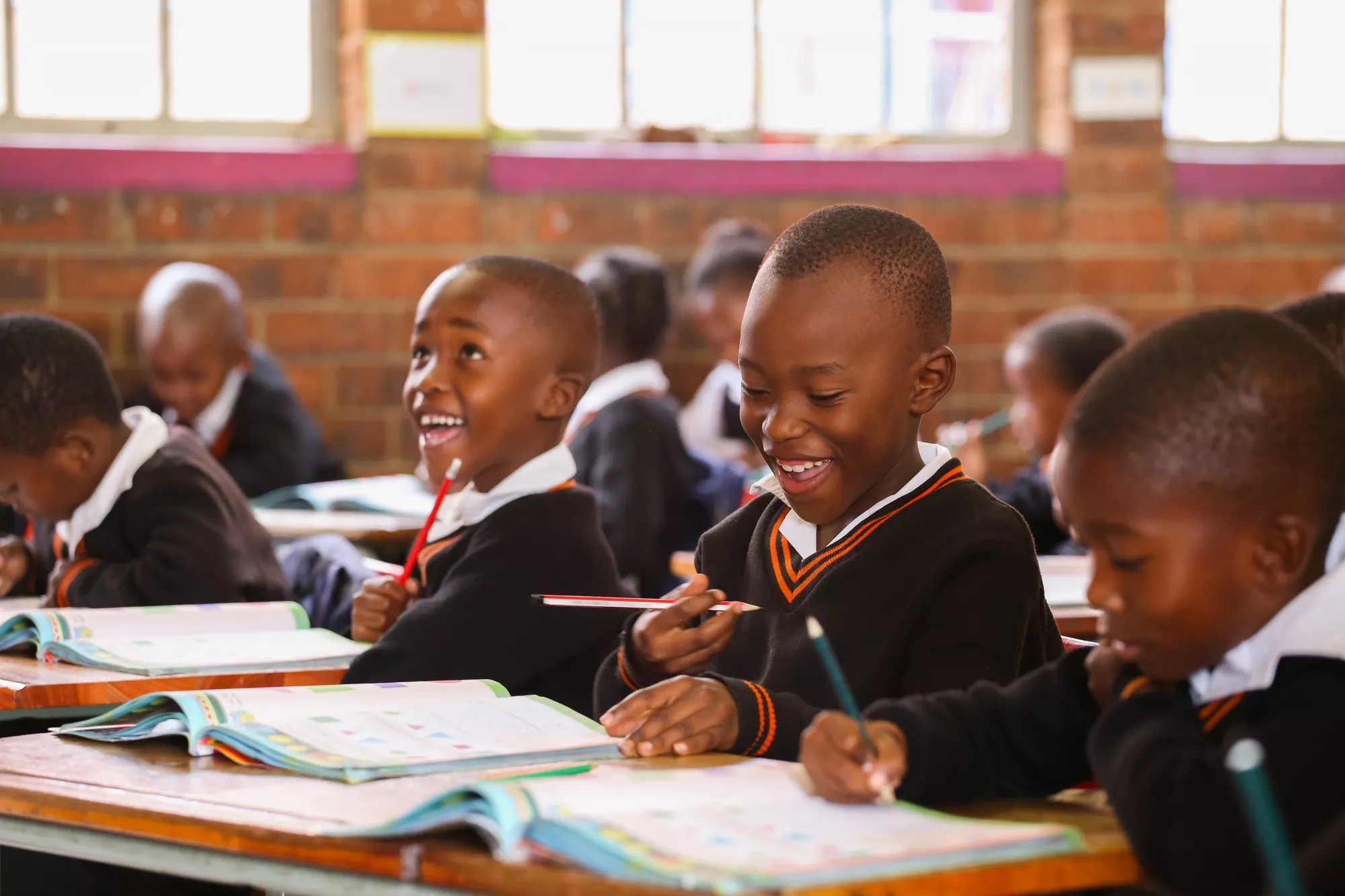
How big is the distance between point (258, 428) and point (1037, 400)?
6.57 feet

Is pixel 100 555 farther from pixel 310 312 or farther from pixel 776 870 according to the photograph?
pixel 310 312

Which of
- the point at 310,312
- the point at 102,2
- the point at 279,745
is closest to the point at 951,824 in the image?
the point at 279,745

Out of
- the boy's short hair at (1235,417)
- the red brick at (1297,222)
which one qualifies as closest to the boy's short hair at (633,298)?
the red brick at (1297,222)

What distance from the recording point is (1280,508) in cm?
124

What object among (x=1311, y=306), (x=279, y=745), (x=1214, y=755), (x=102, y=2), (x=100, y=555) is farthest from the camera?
(x=102, y=2)

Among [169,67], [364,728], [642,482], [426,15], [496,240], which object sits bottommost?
[642,482]

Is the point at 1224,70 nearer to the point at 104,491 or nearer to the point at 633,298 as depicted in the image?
the point at 633,298

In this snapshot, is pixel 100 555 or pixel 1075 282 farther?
pixel 1075 282

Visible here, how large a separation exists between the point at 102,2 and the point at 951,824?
4361 mm

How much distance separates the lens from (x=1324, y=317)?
2.01 m

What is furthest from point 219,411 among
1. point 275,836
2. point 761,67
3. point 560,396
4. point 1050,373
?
point 275,836

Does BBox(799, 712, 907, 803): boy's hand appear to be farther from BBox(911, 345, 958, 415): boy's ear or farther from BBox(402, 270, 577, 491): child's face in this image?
BBox(402, 270, 577, 491): child's face

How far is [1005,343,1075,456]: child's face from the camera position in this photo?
426 centimetres

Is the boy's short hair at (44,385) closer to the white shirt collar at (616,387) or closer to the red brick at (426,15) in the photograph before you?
the white shirt collar at (616,387)
